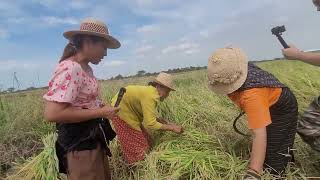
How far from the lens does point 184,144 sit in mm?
4332

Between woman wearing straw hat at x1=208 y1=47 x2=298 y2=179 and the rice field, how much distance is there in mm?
192

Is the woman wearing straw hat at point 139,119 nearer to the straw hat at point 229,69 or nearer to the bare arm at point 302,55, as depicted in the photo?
the straw hat at point 229,69

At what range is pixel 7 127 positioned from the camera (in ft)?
21.6

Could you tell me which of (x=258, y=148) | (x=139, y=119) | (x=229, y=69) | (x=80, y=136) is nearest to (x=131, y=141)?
(x=139, y=119)

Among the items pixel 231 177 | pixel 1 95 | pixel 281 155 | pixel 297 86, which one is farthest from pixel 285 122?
pixel 1 95

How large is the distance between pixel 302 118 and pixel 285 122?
33 cm

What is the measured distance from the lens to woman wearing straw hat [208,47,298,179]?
3.24 metres

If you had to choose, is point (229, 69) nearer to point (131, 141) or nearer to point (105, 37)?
point (105, 37)

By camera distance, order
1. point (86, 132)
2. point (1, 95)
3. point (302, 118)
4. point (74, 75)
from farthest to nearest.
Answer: point (1, 95) → point (302, 118) → point (86, 132) → point (74, 75)

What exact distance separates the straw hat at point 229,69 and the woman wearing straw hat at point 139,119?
1133mm

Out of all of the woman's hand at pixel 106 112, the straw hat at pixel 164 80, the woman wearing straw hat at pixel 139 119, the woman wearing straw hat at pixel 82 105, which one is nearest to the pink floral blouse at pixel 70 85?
the woman wearing straw hat at pixel 82 105

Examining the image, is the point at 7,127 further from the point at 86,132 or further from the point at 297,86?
the point at 297,86

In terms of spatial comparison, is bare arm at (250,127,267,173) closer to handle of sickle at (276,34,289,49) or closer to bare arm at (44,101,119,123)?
handle of sickle at (276,34,289,49)

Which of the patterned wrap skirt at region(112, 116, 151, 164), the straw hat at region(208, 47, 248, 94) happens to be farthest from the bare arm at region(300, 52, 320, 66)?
the patterned wrap skirt at region(112, 116, 151, 164)
